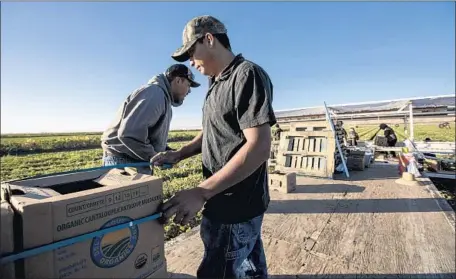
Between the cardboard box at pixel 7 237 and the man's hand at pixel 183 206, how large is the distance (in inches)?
19.9

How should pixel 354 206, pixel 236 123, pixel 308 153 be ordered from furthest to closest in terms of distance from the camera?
pixel 308 153 < pixel 354 206 < pixel 236 123

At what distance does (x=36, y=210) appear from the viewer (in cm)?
78

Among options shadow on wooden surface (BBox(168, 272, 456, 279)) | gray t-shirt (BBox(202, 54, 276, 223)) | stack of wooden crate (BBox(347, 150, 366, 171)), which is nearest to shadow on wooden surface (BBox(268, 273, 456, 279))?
shadow on wooden surface (BBox(168, 272, 456, 279))

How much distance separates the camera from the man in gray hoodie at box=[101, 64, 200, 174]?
2.30 metres

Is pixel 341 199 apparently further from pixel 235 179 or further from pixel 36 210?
pixel 36 210

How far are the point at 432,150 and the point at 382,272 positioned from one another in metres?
8.13

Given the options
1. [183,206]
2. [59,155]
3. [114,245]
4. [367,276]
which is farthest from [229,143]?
[59,155]

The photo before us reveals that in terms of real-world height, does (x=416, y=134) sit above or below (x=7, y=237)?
below

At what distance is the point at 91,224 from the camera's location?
0.89 meters

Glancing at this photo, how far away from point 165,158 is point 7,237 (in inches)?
40.9

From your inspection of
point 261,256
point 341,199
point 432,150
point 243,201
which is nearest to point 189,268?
point 261,256

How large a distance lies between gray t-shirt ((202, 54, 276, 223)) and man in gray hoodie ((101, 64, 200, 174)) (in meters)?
0.97

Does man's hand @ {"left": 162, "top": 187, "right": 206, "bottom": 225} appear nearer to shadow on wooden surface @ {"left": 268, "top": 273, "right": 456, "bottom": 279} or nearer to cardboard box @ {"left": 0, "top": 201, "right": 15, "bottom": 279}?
cardboard box @ {"left": 0, "top": 201, "right": 15, "bottom": 279}

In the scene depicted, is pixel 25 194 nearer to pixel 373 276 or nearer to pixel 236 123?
pixel 236 123
